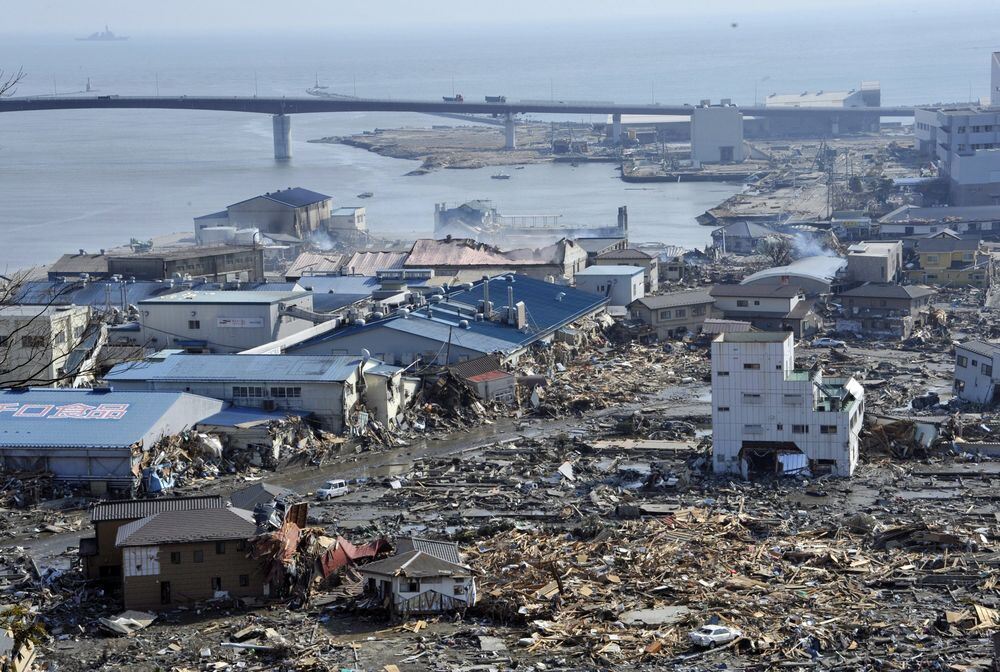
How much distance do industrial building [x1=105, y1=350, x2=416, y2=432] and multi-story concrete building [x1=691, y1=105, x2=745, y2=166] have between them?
28.2 meters

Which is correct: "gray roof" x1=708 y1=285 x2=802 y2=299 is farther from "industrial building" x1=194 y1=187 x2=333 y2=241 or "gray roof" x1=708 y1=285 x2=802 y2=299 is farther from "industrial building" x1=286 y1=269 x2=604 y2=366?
"industrial building" x1=194 y1=187 x2=333 y2=241

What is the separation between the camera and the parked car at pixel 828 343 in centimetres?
1441

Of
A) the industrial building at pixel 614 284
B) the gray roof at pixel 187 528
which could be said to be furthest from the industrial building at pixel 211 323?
the gray roof at pixel 187 528

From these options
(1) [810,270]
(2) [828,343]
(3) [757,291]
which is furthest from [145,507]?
(1) [810,270]

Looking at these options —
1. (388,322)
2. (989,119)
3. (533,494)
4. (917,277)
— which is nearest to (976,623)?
(533,494)

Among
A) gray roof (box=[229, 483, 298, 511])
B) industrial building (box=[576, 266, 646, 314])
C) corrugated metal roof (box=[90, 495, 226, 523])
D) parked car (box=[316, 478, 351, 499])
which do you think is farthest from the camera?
industrial building (box=[576, 266, 646, 314])

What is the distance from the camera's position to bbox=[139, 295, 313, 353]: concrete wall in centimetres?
1316

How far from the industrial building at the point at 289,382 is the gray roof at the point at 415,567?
145 inches

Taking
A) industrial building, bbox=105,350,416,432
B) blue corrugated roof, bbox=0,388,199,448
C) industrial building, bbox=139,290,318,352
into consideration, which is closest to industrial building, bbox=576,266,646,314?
industrial building, bbox=139,290,318,352

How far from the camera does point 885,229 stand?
2091 centimetres

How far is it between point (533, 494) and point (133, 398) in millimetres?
2976

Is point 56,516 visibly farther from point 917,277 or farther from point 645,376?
point 917,277

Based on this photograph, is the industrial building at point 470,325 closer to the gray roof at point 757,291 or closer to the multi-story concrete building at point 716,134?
the gray roof at point 757,291

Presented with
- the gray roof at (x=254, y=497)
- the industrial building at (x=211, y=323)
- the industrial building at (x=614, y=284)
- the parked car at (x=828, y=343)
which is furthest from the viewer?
the industrial building at (x=614, y=284)
